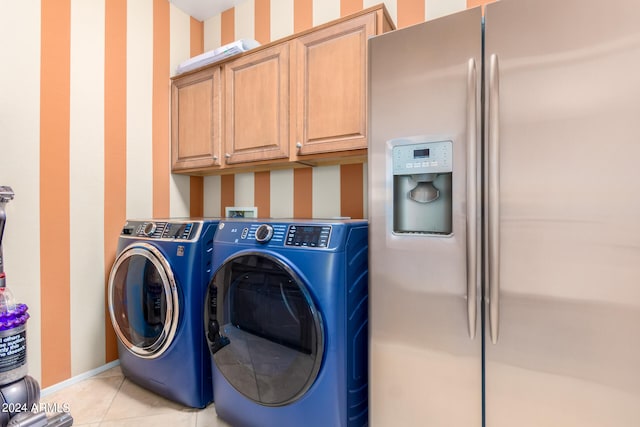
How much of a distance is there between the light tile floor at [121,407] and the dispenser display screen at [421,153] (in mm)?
1539

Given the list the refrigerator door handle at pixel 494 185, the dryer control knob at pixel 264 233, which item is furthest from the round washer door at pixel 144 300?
the refrigerator door handle at pixel 494 185

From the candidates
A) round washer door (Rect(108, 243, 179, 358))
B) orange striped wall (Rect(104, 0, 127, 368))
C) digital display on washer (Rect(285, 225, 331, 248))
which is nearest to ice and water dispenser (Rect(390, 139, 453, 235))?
digital display on washer (Rect(285, 225, 331, 248))

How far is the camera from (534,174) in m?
0.97

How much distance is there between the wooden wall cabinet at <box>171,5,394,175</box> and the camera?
A: 5.42ft

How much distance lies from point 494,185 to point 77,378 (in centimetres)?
248

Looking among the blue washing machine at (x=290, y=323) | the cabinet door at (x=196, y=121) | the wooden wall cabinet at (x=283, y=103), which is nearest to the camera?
the blue washing machine at (x=290, y=323)

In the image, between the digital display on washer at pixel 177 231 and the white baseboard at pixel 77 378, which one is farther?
the white baseboard at pixel 77 378

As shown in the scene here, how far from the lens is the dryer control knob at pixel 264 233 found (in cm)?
138

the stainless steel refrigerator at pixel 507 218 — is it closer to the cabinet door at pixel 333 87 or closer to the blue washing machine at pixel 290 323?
the blue washing machine at pixel 290 323

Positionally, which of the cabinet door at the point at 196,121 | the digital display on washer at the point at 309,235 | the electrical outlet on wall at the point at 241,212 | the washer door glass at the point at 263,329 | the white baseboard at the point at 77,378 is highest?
the cabinet door at the point at 196,121

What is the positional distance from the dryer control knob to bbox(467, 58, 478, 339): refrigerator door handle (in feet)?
2.63

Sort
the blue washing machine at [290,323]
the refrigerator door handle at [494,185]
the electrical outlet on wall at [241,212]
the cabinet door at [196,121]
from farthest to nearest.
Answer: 1. the electrical outlet on wall at [241,212]
2. the cabinet door at [196,121]
3. the blue washing machine at [290,323]
4. the refrigerator door handle at [494,185]

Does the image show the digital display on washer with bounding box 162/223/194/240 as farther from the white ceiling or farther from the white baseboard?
the white ceiling

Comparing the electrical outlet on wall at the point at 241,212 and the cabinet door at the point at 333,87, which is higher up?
the cabinet door at the point at 333,87
